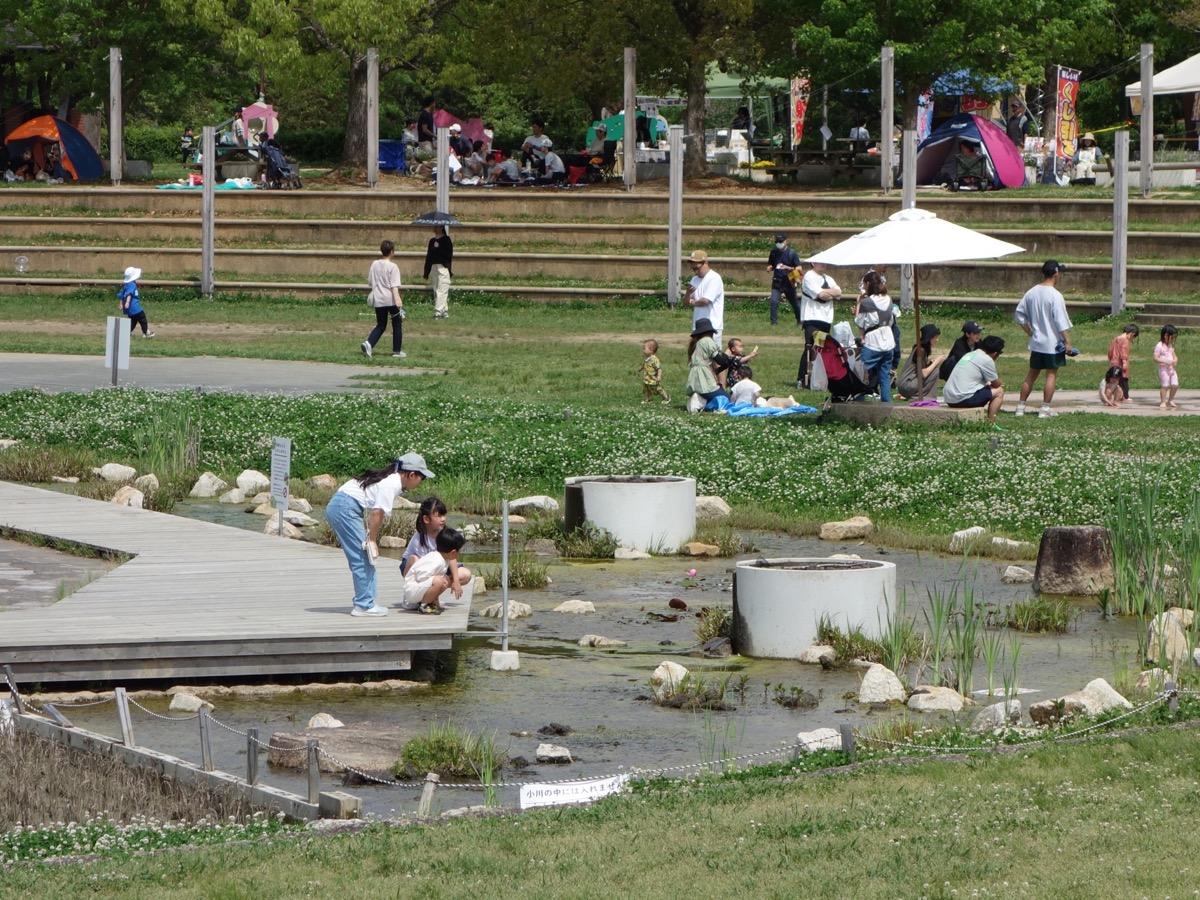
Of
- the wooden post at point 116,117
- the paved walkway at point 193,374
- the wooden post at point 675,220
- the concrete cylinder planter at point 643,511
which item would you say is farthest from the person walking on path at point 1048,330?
the wooden post at point 116,117

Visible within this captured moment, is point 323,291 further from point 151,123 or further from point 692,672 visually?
point 151,123

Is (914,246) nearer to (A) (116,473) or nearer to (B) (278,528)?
(B) (278,528)

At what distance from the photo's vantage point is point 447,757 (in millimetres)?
9148

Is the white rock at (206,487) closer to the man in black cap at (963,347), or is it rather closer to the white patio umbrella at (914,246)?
the white patio umbrella at (914,246)

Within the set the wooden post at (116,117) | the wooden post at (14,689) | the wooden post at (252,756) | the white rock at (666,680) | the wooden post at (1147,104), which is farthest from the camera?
the wooden post at (116,117)

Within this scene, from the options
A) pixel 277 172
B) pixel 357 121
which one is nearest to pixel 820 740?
pixel 277 172

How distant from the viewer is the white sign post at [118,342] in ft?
69.2

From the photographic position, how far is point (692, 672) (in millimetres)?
11430

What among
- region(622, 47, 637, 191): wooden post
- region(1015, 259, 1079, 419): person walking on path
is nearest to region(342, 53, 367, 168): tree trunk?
region(622, 47, 637, 191): wooden post

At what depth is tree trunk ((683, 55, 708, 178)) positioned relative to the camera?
38.1m

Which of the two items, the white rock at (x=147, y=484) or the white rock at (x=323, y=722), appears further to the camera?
the white rock at (x=147, y=484)

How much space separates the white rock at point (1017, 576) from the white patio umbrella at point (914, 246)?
18.9 ft

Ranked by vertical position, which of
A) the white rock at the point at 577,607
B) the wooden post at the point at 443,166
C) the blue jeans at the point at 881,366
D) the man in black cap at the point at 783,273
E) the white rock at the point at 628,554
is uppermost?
the wooden post at the point at 443,166

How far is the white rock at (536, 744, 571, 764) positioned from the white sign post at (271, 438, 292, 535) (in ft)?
16.4
